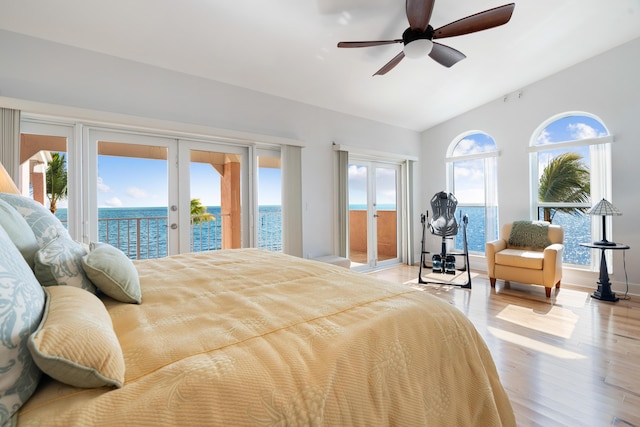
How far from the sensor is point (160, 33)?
2.63m

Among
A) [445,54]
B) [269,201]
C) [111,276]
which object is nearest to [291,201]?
[269,201]

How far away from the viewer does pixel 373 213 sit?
5.23m

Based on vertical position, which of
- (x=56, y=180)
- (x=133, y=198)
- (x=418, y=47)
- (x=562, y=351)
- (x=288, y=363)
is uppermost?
(x=418, y=47)

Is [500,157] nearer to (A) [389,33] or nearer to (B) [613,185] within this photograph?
(B) [613,185]

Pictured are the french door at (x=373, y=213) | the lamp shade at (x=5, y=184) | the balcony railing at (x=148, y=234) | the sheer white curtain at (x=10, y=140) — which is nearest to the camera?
the lamp shade at (x=5, y=184)

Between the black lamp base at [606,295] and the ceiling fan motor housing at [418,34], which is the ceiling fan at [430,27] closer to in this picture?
the ceiling fan motor housing at [418,34]

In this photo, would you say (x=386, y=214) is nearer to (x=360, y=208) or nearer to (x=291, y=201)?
(x=360, y=208)

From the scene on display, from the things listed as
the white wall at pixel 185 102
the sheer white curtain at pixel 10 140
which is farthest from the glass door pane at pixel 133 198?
the sheer white curtain at pixel 10 140

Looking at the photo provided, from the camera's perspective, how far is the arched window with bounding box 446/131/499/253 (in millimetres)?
5055

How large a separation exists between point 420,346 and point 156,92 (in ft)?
10.9

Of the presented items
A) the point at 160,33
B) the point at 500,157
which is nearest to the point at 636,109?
the point at 500,157

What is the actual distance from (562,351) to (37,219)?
335 cm

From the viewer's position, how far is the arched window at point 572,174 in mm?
3988

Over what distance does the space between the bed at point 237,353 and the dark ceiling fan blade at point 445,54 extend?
Result: 7.74 feet
